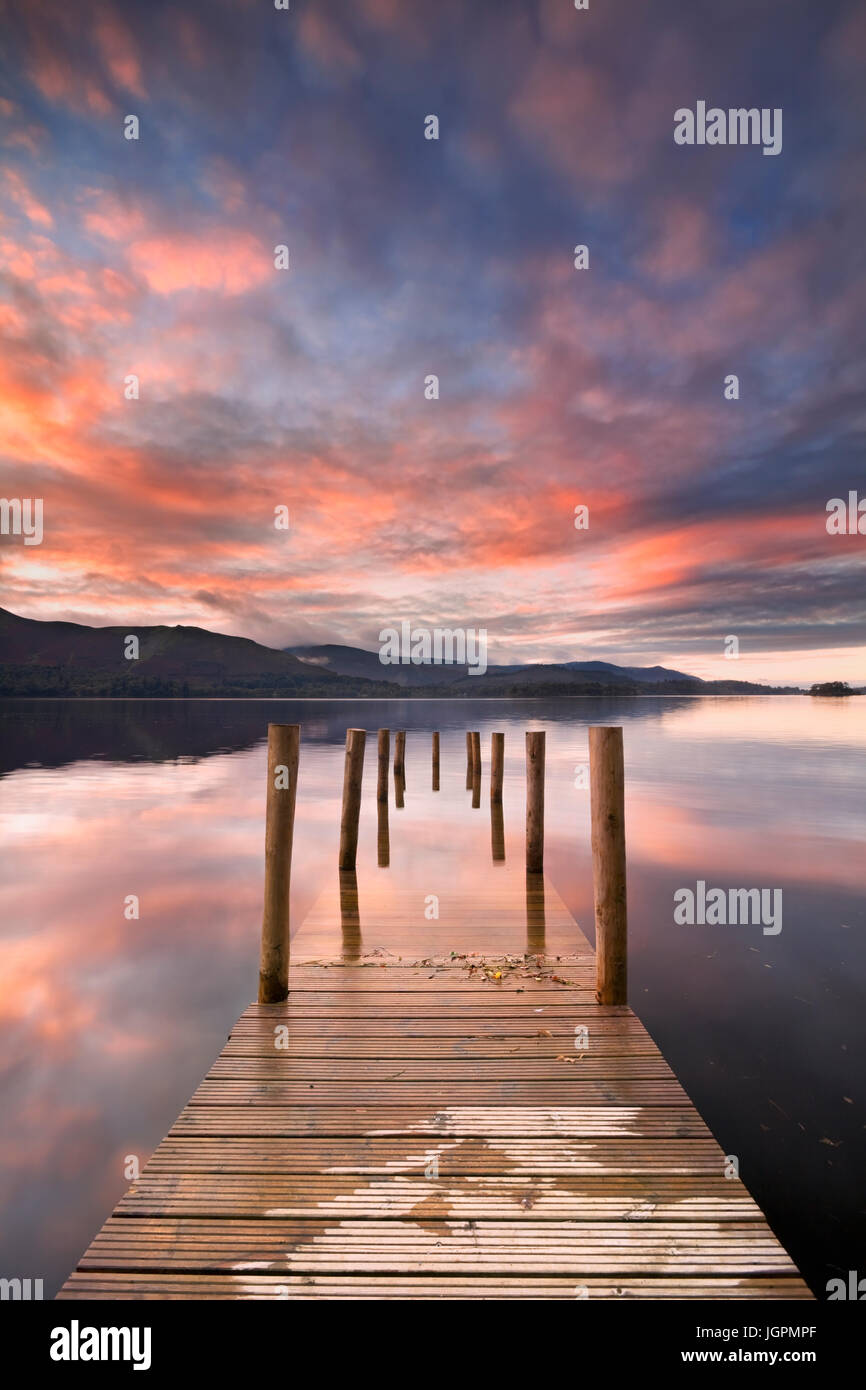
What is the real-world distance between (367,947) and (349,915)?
154 cm

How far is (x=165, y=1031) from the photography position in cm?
878

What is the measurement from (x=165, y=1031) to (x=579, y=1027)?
5.91 metres

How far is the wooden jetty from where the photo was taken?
329 cm

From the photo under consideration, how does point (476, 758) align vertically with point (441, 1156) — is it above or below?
above

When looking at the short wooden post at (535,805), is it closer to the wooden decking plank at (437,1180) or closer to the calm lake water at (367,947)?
the calm lake water at (367,947)

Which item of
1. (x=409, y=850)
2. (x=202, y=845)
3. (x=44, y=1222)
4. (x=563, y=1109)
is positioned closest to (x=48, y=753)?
(x=202, y=845)

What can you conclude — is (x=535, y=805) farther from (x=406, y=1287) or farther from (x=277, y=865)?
(x=406, y=1287)

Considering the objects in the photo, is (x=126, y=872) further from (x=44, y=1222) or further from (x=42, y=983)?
(x=44, y=1222)

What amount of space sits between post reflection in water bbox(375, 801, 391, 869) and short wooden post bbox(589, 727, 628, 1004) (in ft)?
24.3

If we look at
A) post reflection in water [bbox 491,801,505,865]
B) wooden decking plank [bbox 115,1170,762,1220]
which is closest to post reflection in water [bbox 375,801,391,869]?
post reflection in water [bbox 491,801,505,865]

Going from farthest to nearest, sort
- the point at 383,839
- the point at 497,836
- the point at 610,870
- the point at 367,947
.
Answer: the point at 383,839 < the point at 497,836 < the point at 367,947 < the point at 610,870

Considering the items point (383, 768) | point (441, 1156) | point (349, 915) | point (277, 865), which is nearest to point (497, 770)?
point (383, 768)

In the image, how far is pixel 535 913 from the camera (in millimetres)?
9852

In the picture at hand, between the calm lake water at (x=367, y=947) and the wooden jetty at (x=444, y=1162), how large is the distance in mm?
1790
